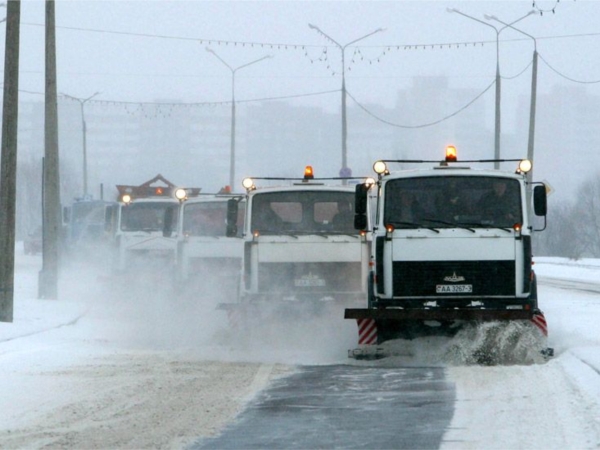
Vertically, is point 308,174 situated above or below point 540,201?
above

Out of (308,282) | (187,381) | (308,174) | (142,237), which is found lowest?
(187,381)

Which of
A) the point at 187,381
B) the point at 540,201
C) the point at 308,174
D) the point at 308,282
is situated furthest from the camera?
the point at 308,174

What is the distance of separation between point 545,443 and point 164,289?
16223 millimetres

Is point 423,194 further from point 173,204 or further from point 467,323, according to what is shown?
point 173,204

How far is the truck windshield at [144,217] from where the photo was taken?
994 inches

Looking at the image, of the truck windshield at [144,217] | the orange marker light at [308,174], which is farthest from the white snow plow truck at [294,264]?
the truck windshield at [144,217]

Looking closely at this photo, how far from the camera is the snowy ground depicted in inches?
357

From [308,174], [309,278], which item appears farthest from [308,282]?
[308,174]

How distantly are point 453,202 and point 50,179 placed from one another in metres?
13.3

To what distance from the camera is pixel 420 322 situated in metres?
14.6

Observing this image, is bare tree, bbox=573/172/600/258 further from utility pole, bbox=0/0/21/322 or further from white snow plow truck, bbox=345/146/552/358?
white snow plow truck, bbox=345/146/552/358

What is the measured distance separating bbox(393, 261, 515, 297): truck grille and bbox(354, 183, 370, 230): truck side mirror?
2.23 ft

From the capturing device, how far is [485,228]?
47.0 ft

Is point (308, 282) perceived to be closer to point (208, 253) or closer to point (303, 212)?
point (303, 212)
